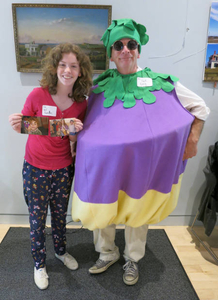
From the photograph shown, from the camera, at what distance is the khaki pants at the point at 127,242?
150cm

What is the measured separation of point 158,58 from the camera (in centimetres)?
177

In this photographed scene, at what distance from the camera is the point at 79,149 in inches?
47.8

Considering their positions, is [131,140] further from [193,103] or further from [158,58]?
[158,58]

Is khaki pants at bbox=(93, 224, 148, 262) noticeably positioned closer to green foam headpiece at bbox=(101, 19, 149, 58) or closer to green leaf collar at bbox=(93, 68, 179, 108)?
green leaf collar at bbox=(93, 68, 179, 108)

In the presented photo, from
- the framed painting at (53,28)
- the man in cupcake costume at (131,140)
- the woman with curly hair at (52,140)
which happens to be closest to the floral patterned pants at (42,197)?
the woman with curly hair at (52,140)

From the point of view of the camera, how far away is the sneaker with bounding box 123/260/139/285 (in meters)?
1.49

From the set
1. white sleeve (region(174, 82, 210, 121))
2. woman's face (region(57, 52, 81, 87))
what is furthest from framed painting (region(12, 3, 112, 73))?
white sleeve (region(174, 82, 210, 121))

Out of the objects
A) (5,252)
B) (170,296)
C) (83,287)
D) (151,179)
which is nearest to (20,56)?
(151,179)

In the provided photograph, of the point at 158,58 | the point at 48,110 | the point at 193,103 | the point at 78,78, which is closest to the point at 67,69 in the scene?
the point at 78,78

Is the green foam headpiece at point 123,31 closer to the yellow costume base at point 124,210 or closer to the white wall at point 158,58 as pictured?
the white wall at point 158,58

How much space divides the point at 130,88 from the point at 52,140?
0.51m

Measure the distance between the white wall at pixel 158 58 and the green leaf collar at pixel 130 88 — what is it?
1.90 ft

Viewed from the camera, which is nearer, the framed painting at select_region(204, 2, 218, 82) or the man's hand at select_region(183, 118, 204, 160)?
the man's hand at select_region(183, 118, 204, 160)

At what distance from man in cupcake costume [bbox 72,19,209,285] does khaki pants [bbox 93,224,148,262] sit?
26 cm
